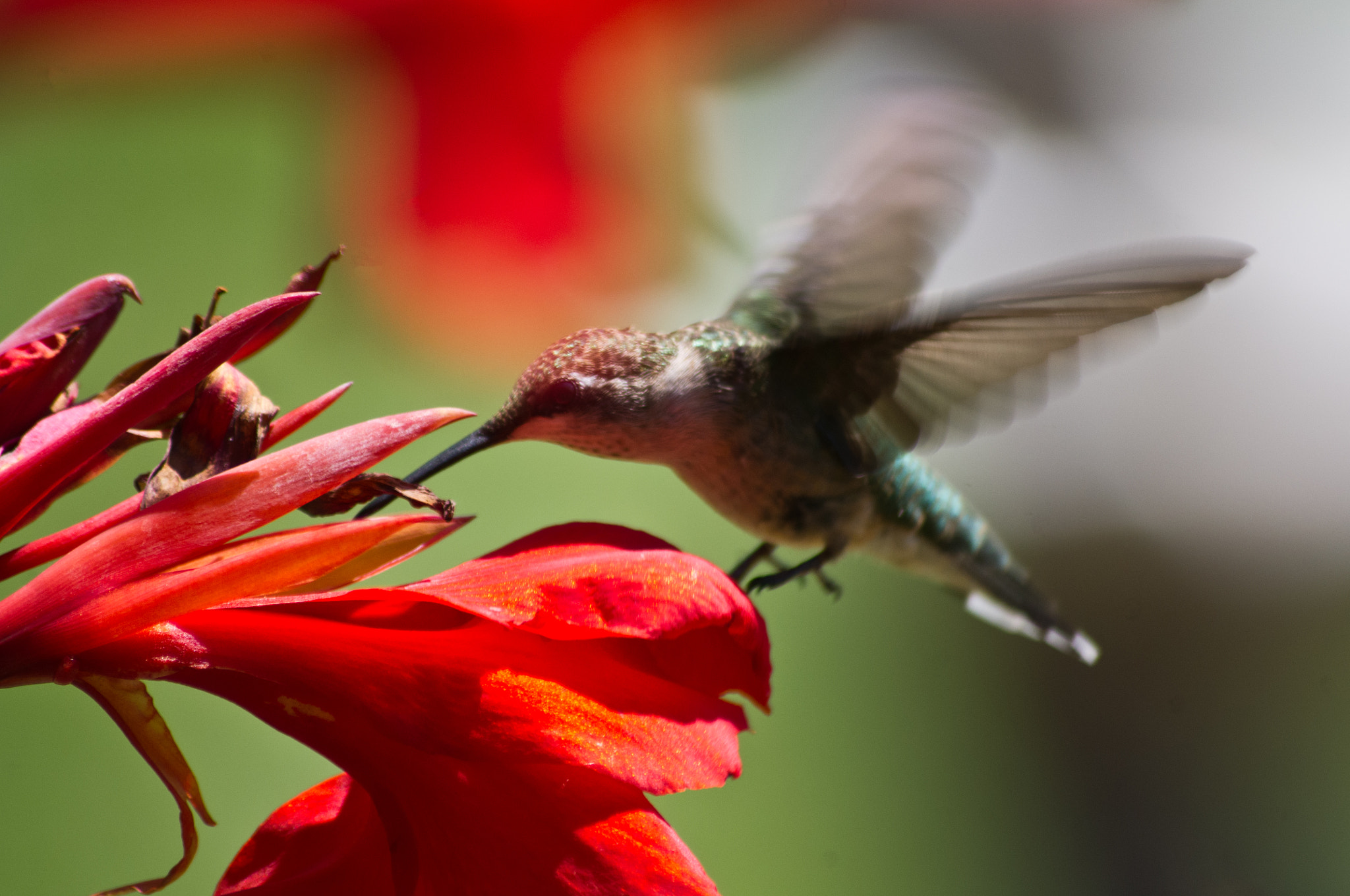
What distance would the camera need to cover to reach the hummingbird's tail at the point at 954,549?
0.60 m

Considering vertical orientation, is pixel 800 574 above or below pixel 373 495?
below

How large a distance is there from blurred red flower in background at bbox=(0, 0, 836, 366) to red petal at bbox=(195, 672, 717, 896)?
2.35 feet

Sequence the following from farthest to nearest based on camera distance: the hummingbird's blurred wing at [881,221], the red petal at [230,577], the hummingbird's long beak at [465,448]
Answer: the hummingbird's blurred wing at [881,221] < the hummingbird's long beak at [465,448] < the red petal at [230,577]

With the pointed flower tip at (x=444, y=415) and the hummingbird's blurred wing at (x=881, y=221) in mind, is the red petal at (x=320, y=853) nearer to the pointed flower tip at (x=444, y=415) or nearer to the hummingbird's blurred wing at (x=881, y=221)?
the pointed flower tip at (x=444, y=415)

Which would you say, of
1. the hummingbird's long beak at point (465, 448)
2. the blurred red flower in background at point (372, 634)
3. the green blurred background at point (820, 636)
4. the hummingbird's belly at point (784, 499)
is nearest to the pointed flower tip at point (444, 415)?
the blurred red flower in background at point (372, 634)

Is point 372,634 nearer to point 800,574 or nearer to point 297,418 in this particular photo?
point 297,418

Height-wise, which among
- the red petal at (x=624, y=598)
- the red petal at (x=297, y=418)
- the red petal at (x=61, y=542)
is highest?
the red petal at (x=297, y=418)

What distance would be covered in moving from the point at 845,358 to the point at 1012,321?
0.27ft

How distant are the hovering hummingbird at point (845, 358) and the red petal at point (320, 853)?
0.13m

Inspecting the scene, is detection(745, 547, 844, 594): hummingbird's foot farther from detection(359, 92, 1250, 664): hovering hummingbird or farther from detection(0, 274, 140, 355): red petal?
detection(0, 274, 140, 355): red petal

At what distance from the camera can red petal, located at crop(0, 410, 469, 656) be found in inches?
8.8

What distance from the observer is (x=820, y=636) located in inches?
48.8

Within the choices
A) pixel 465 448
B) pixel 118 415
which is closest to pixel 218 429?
pixel 118 415

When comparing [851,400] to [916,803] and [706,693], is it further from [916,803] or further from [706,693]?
[916,803]
